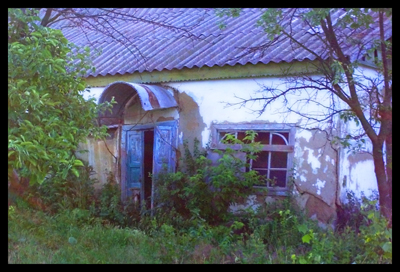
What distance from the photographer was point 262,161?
296 inches

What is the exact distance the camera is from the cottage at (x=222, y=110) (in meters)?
6.89

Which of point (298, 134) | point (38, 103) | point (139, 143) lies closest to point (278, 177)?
point (298, 134)

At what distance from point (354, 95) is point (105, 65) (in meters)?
5.64

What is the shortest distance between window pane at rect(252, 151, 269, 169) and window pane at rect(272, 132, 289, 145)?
26cm

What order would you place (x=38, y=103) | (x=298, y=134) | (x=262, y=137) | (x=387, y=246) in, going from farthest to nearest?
(x=262, y=137) → (x=298, y=134) → (x=38, y=103) → (x=387, y=246)

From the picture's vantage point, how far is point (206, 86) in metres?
7.87

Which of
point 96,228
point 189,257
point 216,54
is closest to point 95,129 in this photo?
point 96,228

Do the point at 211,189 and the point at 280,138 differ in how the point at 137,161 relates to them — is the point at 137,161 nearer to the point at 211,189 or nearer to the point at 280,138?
the point at 211,189

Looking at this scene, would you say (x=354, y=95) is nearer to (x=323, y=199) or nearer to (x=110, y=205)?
(x=323, y=199)

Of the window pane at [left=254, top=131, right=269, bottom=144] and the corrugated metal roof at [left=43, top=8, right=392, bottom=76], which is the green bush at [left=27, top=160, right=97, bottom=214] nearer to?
the corrugated metal roof at [left=43, top=8, right=392, bottom=76]

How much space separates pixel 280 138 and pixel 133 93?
9.40ft

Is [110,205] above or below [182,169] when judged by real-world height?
below

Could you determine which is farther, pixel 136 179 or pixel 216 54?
pixel 136 179

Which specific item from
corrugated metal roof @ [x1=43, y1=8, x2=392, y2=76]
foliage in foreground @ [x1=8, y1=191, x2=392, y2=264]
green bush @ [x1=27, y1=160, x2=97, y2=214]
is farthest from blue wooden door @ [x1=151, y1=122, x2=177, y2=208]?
foliage in foreground @ [x1=8, y1=191, x2=392, y2=264]
